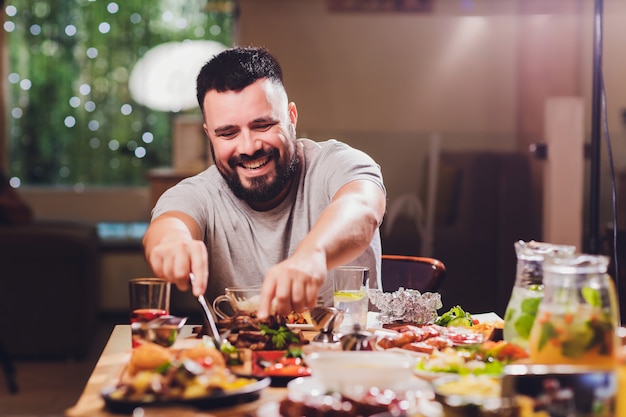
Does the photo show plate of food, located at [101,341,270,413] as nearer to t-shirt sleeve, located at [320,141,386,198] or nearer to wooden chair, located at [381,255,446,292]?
t-shirt sleeve, located at [320,141,386,198]

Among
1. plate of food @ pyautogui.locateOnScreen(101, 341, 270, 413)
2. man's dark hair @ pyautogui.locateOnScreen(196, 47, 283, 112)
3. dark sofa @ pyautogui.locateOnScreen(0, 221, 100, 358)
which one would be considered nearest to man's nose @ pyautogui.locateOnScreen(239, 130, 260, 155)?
man's dark hair @ pyautogui.locateOnScreen(196, 47, 283, 112)

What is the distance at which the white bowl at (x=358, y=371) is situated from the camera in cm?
124

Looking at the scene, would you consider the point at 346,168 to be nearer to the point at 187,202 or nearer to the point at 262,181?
the point at 262,181

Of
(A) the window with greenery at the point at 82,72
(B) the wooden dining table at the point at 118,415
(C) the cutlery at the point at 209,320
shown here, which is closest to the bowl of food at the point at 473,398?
(B) the wooden dining table at the point at 118,415

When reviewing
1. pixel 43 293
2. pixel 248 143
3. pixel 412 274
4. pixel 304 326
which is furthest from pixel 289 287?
pixel 43 293

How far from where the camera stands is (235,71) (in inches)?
89.0

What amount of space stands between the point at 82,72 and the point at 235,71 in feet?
15.6

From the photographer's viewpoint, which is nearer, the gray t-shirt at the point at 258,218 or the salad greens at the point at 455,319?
the salad greens at the point at 455,319

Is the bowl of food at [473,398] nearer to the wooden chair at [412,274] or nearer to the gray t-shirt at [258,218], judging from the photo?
the gray t-shirt at [258,218]

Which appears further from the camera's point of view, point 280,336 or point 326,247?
point 326,247

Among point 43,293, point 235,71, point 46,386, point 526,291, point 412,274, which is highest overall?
point 235,71

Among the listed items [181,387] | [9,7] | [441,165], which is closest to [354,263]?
[181,387]

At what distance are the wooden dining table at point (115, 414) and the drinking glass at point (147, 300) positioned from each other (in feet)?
0.25

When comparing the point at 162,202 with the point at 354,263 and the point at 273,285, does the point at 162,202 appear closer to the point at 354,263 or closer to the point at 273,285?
the point at 354,263
